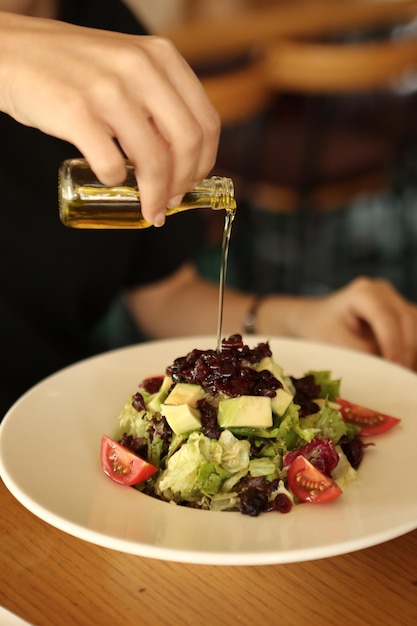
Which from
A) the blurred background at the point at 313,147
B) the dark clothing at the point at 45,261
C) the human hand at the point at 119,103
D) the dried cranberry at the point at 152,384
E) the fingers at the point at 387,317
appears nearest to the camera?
the human hand at the point at 119,103

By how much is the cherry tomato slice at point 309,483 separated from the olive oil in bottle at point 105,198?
1.09 feet

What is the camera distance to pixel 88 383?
1244 mm

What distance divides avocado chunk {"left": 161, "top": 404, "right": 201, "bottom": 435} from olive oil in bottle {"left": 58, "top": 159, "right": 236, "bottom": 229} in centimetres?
23

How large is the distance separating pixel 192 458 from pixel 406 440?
0.99 feet

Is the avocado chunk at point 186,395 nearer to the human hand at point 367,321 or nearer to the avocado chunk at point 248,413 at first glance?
the avocado chunk at point 248,413

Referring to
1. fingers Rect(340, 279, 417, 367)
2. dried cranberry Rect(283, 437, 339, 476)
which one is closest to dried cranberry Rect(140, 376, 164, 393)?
dried cranberry Rect(283, 437, 339, 476)

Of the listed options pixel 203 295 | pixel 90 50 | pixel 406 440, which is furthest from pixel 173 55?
pixel 203 295

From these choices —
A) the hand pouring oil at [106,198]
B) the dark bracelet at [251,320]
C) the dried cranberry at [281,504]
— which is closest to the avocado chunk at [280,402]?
the dried cranberry at [281,504]

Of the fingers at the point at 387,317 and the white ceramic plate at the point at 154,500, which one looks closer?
the white ceramic plate at the point at 154,500

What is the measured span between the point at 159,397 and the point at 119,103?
42 cm

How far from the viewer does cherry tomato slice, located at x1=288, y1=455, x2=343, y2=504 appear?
95 centimetres

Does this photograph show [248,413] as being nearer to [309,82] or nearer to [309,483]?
[309,483]

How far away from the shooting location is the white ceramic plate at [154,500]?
853 millimetres

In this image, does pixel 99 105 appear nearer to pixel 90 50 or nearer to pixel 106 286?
pixel 90 50
